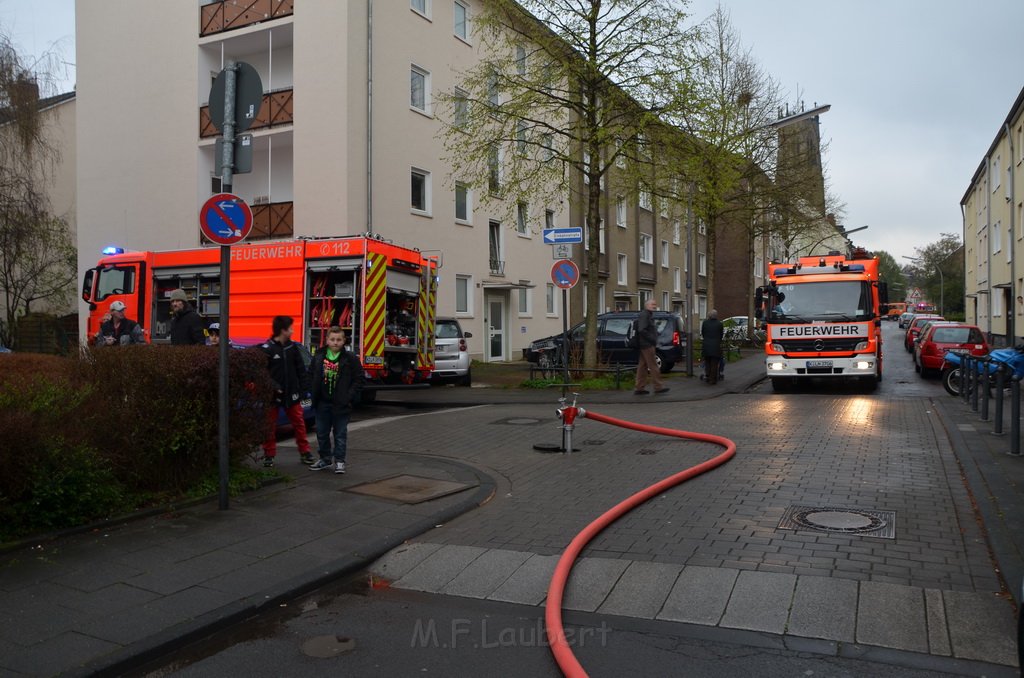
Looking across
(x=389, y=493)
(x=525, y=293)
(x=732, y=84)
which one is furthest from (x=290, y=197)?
(x=389, y=493)

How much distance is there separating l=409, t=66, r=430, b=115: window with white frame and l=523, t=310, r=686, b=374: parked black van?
861 centimetres

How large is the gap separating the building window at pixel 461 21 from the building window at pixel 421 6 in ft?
5.31

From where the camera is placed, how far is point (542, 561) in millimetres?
5371

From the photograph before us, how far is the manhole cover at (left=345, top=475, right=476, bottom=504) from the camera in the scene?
715cm

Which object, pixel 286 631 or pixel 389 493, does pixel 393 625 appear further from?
pixel 389 493

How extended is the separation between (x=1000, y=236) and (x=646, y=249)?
17180 millimetres

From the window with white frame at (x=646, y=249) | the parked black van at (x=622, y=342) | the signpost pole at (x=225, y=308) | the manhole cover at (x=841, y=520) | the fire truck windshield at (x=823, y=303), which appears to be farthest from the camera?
the window with white frame at (x=646, y=249)

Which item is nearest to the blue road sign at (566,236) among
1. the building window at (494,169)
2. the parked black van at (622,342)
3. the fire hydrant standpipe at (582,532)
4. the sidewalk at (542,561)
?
the fire hydrant standpipe at (582,532)

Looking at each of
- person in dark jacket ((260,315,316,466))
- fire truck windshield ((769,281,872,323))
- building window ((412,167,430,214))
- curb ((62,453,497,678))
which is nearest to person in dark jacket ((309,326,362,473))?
person in dark jacket ((260,315,316,466))

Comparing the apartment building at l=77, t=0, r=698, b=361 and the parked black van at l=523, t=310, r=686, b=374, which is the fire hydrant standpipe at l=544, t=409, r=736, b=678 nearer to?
the parked black van at l=523, t=310, r=686, b=374

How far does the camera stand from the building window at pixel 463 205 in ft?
87.8

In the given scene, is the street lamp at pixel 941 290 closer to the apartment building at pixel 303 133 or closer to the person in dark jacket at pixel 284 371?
the apartment building at pixel 303 133

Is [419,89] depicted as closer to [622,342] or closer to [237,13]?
[237,13]

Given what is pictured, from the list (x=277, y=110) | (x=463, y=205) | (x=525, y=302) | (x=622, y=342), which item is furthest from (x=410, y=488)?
(x=525, y=302)
